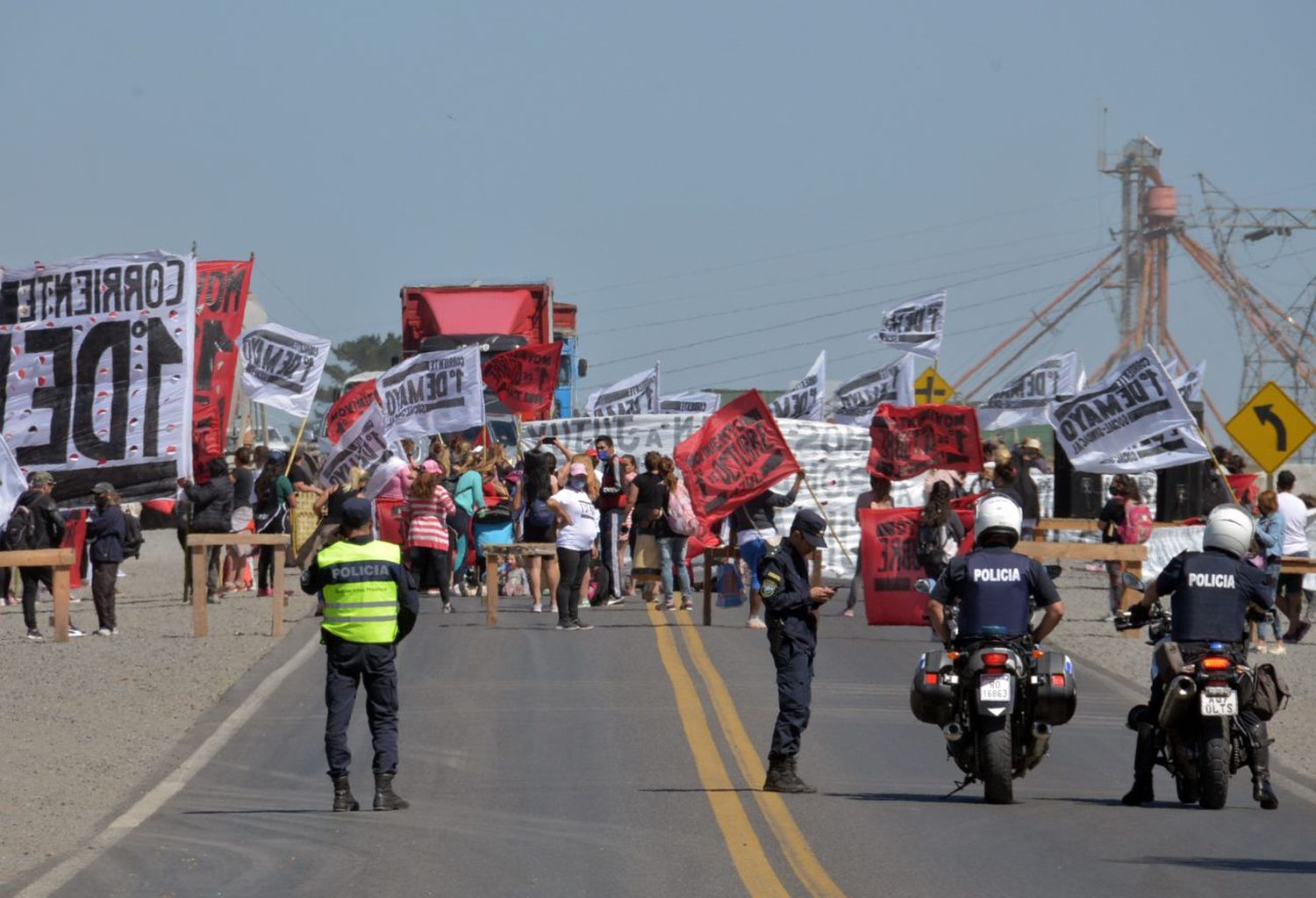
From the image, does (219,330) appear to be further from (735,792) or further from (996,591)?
(996,591)

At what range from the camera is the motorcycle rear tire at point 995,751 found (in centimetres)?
1160

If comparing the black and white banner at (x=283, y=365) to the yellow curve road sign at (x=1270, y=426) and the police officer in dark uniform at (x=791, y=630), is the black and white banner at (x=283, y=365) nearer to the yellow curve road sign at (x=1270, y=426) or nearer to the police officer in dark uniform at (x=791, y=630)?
the yellow curve road sign at (x=1270, y=426)

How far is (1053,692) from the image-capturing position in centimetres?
1163

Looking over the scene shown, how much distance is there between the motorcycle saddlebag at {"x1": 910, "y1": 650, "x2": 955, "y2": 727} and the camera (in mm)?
11758

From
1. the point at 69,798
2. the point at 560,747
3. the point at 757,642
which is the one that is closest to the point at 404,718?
the point at 560,747

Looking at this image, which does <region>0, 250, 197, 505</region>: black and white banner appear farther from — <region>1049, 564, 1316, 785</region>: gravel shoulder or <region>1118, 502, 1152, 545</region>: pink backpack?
<region>1118, 502, 1152, 545</region>: pink backpack

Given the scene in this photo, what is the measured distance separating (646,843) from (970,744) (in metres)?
2.34

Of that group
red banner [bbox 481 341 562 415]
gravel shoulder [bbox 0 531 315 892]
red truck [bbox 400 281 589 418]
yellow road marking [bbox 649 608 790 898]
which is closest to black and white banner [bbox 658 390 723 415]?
red truck [bbox 400 281 589 418]

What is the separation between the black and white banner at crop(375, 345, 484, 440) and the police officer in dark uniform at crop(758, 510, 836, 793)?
49.9ft

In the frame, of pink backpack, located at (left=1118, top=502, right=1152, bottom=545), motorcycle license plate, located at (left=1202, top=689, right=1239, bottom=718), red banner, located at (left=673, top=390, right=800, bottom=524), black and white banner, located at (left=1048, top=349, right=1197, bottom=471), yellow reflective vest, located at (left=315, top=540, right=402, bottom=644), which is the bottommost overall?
motorcycle license plate, located at (left=1202, top=689, right=1239, bottom=718)

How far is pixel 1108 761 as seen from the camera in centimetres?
1395

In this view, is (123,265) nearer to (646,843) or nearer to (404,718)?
(404,718)

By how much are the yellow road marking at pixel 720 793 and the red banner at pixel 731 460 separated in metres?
3.49

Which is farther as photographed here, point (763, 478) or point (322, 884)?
point (763, 478)
